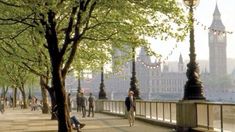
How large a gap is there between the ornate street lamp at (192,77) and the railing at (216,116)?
1.89ft

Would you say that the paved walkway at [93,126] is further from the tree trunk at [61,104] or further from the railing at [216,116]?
the tree trunk at [61,104]

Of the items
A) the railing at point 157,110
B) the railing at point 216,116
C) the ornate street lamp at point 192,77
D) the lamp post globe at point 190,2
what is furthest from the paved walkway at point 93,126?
the lamp post globe at point 190,2

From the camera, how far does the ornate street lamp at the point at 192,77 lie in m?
22.3

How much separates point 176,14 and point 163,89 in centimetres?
17699

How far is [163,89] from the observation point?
647 feet

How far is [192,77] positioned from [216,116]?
317 centimetres

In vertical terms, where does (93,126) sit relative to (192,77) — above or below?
below

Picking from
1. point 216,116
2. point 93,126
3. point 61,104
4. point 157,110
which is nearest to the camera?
point 216,116

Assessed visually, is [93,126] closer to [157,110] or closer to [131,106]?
[131,106]

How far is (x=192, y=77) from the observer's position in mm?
22672

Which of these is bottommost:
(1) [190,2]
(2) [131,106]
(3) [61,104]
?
(2) [131,106]

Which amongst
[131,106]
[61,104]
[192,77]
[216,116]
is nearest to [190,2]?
[192,77]

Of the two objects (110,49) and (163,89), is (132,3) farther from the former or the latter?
(163,89)

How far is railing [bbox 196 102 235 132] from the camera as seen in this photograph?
18.7 m
